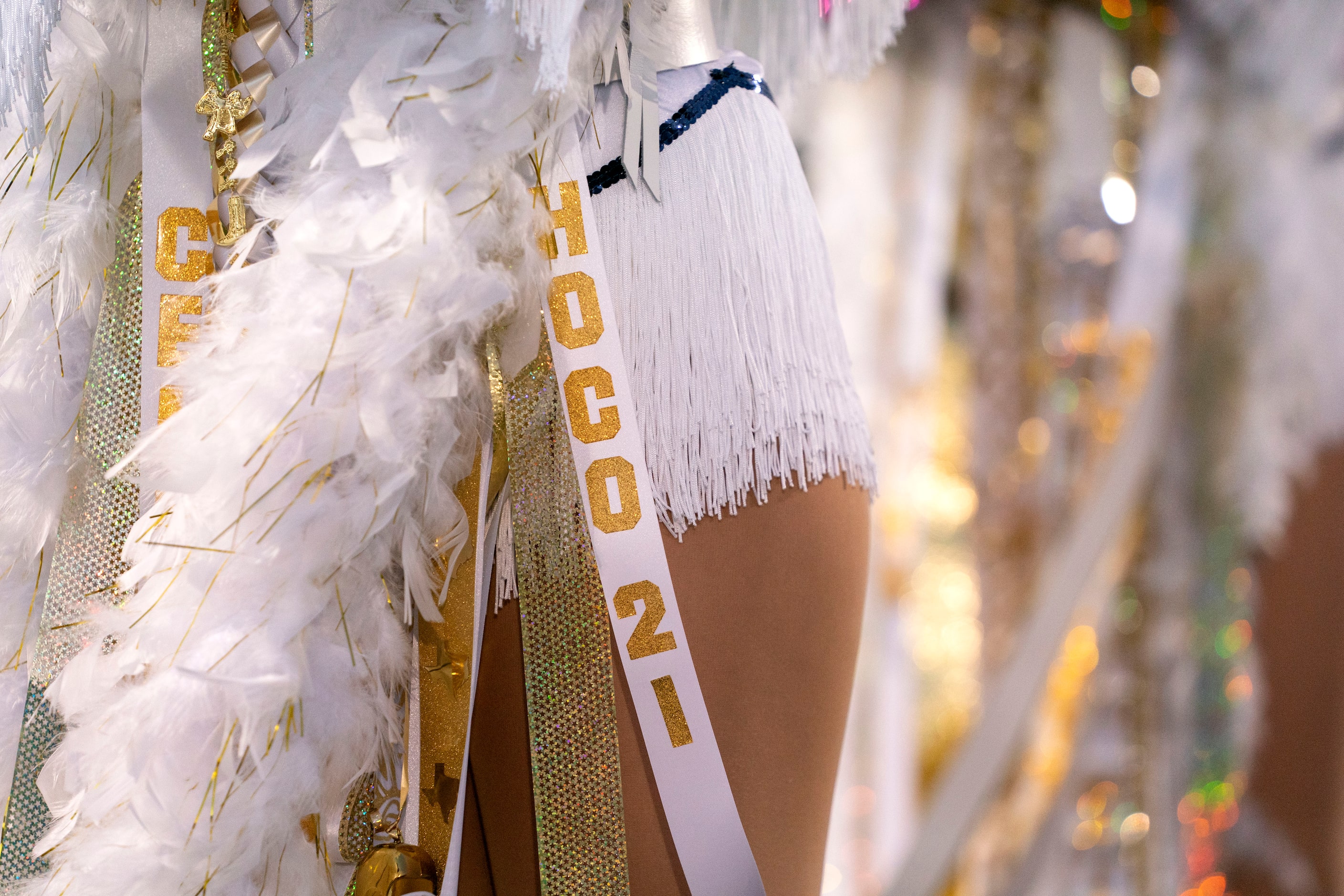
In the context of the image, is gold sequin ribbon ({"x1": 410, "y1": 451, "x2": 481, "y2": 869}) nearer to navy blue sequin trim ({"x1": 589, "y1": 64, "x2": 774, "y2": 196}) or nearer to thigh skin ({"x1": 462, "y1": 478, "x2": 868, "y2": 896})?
thigh skin ({"x1": 462, "y1": 478, "x2": 868, "y2": 896})

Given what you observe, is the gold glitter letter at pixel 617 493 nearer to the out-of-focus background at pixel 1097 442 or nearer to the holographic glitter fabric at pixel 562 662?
the holographic glitter fabric at pixel 562 662

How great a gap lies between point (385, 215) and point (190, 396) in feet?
0.42

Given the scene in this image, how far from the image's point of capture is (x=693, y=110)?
1.68 feet

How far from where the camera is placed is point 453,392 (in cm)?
45

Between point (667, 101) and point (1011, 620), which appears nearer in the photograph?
point (667, 101)

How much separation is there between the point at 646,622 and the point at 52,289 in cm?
38

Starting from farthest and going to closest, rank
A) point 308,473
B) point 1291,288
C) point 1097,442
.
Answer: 1. point 1097,442
2. point 1291,288
3. point 308,473

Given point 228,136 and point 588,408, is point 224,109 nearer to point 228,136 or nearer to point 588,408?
point 228,136

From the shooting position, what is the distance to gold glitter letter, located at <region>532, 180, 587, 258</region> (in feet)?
1.55

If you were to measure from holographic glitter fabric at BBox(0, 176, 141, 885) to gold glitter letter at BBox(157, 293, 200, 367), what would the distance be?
1.6 inches

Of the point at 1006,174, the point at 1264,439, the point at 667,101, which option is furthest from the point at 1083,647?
the point at 667,101

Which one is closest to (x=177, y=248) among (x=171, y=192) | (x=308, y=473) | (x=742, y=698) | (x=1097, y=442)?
(x=171, y=192)

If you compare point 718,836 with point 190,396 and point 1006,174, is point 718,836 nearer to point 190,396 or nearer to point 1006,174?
point 190,396

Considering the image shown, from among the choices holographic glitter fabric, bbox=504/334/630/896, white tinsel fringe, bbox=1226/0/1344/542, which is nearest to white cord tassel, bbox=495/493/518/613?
holographic glitter fabric, bbox=504/334/630/896
